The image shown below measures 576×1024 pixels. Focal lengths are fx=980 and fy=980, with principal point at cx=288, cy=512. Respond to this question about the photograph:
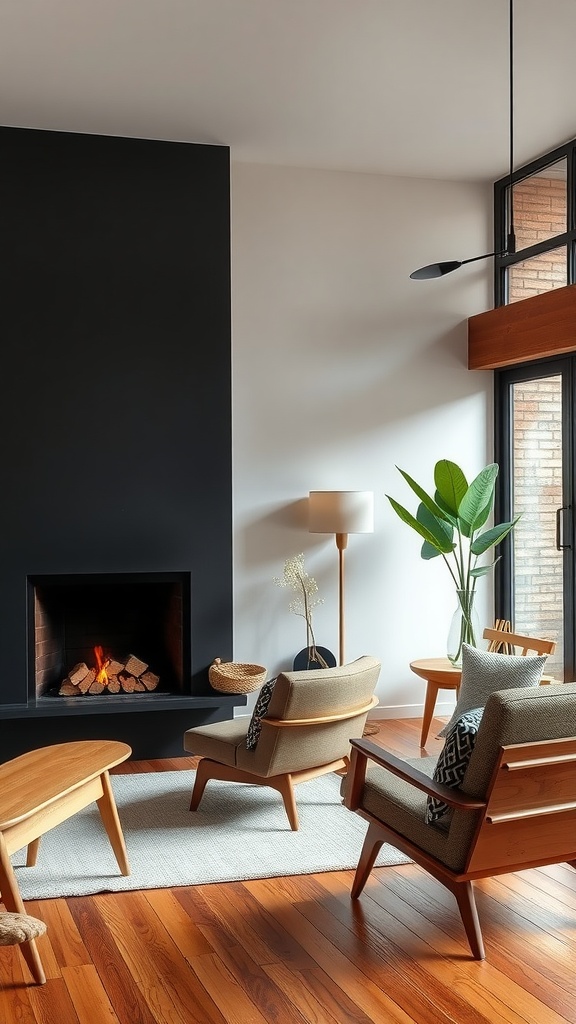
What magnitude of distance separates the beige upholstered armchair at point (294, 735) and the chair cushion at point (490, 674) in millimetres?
494

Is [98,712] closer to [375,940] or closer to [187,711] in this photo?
[187,711]

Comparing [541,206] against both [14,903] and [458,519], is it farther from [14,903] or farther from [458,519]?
[14,903]

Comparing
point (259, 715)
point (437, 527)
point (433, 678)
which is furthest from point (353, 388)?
point (259, 715)

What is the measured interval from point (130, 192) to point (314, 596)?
2.68 m

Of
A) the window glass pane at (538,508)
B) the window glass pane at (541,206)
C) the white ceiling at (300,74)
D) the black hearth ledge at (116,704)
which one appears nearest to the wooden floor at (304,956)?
the black hearth ledge at (116,704)

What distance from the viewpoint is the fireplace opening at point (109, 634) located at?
5562 millimetres

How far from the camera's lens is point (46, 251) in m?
5.43

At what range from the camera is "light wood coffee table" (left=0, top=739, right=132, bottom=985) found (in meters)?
3.04

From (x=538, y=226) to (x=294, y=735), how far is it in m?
3.69

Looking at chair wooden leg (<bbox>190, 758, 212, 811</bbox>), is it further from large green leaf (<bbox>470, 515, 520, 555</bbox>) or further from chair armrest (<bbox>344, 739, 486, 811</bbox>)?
large green leaf (<bbox>470, 515, 520, 555</bbox>)

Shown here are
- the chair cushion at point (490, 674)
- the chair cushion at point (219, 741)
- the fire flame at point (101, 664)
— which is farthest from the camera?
the fire flame at point (101, 664)

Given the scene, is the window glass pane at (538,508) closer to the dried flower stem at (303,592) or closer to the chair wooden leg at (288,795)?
the dried flower stem at (303,592)

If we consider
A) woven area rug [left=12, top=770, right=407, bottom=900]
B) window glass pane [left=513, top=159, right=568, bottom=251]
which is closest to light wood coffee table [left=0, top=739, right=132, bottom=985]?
woven area rug [left=12, top=770, right=407, bottom=900]

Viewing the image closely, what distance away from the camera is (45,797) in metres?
3.30
